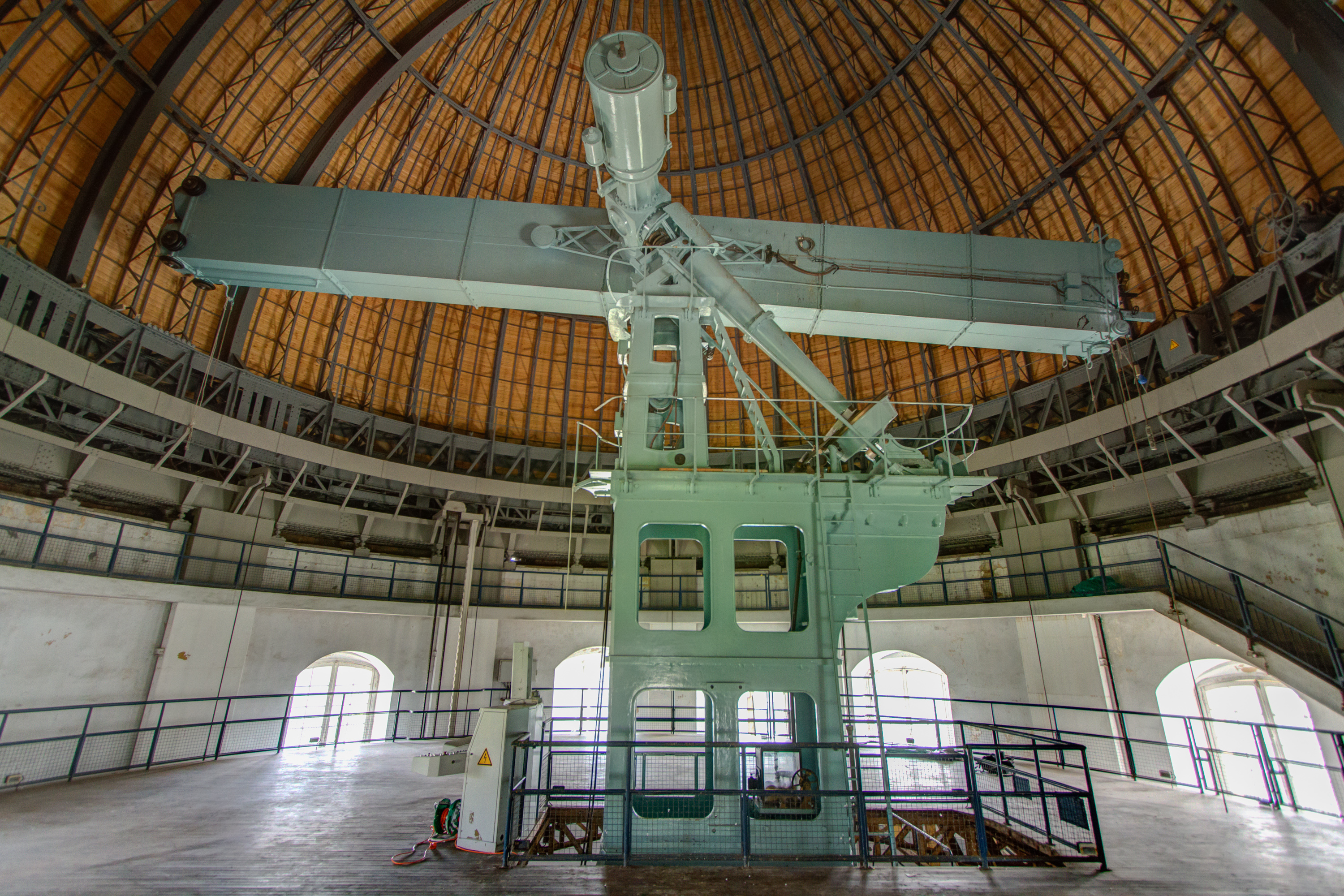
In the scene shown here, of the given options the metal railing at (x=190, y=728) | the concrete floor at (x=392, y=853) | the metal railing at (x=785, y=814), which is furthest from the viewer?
the metal railing at (x=190, y=728)

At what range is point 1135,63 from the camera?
15.6m

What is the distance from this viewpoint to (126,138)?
48.5ft

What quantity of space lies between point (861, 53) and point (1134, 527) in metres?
17.6

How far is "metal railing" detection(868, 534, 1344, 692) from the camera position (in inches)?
554

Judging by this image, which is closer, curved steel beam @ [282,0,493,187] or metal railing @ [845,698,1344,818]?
metal railing @ [845,698,1344,818]

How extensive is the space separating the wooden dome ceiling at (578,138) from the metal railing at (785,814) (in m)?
13.8

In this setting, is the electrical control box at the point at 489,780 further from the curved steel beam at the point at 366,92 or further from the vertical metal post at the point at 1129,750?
the curved steel beam at the point at 366,92

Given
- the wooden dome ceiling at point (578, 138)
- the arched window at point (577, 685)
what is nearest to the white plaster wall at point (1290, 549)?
the wooden dome ceiling at point (578, 138)

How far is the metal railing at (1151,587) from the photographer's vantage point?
46.2 ft

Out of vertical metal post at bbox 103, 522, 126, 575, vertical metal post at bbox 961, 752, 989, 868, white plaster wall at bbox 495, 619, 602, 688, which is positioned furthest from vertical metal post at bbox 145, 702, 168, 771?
vertical metal post at bbox 961, 752, 989, 868

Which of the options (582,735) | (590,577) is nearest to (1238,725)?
(582,735)

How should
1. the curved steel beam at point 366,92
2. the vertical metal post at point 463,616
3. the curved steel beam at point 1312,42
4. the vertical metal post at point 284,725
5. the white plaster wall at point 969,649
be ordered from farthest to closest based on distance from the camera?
the vertical metal post at point 463,616 < the white plaster wall at point 969,649 < the curved steel beam at point 366,92 < the vertical metal post at point 284,725 < the curved steel beam at point 1312,42

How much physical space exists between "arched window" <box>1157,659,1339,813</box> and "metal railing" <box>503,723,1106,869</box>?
28.6 feet

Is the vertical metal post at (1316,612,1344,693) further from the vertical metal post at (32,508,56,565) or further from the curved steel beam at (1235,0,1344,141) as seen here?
the vertical metal post at (32,508,56,565)
